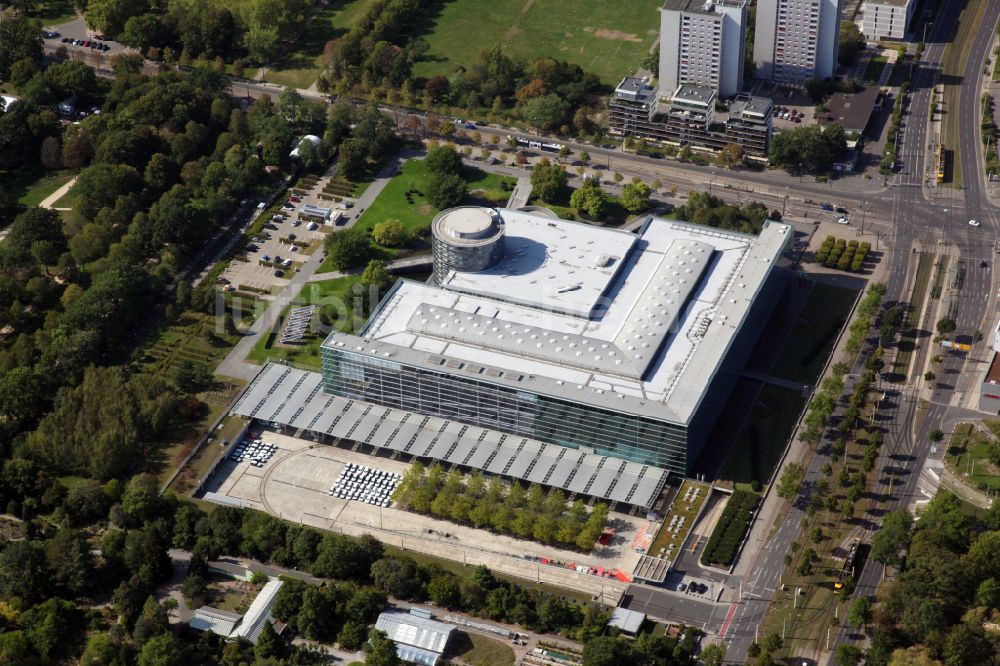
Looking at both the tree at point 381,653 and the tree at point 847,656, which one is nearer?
the tree at point 847,656

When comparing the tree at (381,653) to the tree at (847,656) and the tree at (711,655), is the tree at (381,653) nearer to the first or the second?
the tree at (711,655)

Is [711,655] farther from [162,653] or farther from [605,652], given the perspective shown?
[162,653]

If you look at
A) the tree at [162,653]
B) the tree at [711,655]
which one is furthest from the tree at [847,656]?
the tree at [162,653]

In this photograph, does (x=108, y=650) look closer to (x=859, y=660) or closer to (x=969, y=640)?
(x=859, y=660)

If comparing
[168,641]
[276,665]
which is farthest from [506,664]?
[168,641]

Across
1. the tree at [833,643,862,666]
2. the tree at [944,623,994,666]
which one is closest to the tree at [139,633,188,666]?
the tree at [833,643,862,666]
